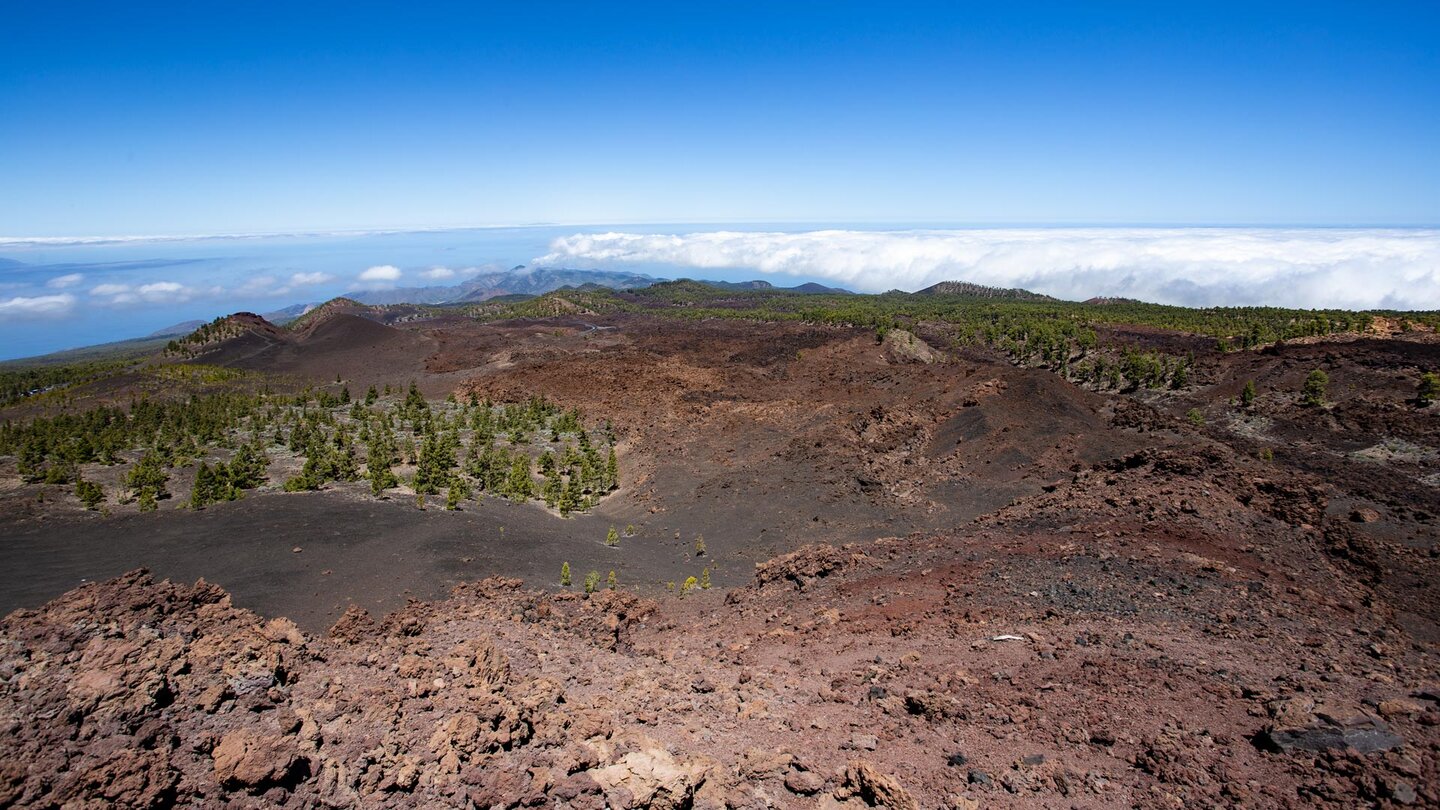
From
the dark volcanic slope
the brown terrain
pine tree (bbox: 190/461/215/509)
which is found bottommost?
the brown terrain

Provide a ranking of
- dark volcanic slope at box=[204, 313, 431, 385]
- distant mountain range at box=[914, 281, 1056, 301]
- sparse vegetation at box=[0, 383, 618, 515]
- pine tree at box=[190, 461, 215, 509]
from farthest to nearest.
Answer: distant mountain range at box=[914, 281, 1056, 301], dark volcanic slope at box=[204, 313, 431, 385], sparse vegetation at box=[0, 383, 618, 515], pine tree at box=[190, 461, 215, 509]

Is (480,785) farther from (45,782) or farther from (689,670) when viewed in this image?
(689,670)

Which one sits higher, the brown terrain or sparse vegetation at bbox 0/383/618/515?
sparse vegetation at bbox 0/383/618/515

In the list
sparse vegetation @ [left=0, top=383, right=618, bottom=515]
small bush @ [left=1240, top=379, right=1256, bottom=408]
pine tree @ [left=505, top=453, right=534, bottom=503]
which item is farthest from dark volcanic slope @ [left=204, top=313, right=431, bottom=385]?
small bush @ [left=1240, top=379, right=1256, bottom=408]

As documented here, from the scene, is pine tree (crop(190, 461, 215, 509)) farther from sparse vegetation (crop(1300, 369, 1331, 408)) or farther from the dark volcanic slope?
sparse vegetation (crop(1300, 369, 1331, 408))

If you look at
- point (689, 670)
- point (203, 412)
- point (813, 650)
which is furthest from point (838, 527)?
point (203, 412)

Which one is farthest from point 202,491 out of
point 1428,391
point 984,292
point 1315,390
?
point 984,292

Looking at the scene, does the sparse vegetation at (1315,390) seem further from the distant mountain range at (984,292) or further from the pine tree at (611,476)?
the distant mountain range at (984,292)
